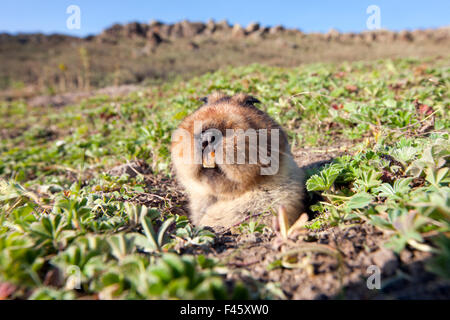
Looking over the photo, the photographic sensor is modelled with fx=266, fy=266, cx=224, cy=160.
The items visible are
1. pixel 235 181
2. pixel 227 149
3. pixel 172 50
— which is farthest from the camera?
pixel 172 50

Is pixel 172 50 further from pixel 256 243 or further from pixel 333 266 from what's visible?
pixel 333 266

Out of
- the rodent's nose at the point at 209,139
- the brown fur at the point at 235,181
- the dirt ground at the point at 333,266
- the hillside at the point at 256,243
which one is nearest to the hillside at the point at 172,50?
the brown fur at the point at 235,181

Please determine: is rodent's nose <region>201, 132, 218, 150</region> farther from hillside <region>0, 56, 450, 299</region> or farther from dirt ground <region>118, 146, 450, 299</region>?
dirt ground <region>118, 146, 450, 299</region>

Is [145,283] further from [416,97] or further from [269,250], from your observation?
[416,97]

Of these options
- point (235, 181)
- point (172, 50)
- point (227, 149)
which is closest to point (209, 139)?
point (227, 149)

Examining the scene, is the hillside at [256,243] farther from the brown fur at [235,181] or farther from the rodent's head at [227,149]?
the rodent's head at [227,149]

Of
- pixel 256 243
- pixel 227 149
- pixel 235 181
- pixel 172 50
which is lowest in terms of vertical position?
pixel 256 243

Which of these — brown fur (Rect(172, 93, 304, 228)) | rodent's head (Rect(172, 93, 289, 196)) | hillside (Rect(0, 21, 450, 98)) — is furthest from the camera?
hillside (Rect(0, 21, 450, 98))

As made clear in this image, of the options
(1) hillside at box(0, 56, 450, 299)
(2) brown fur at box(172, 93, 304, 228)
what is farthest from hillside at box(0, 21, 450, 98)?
(1) hillside at box(0, 56, 450, 299)
